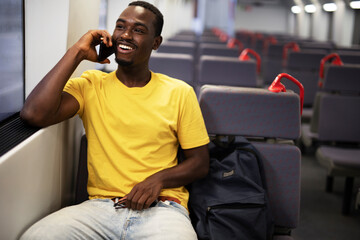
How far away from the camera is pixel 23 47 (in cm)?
208

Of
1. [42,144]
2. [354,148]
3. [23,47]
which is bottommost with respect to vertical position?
[354,148]

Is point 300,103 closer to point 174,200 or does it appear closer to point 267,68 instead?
point 174,200

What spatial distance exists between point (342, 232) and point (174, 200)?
1734mm

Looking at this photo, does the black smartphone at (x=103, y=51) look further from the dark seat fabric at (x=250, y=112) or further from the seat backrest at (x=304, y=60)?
the seat backrest at (x=304, y=60)

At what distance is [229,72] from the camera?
3.85 meters

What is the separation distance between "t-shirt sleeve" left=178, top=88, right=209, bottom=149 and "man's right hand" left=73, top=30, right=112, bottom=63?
409 mm

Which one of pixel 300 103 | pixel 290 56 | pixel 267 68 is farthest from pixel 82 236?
pixel 267 68

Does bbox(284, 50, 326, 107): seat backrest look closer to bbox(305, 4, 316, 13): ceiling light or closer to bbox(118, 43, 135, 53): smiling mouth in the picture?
bbox(118, 43, 135, 53): smiling mouth

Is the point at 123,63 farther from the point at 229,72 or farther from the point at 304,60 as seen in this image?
the point at 304,60

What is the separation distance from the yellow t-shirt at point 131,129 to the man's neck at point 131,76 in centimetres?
4

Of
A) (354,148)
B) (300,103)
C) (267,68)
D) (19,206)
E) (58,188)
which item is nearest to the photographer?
(19,206)

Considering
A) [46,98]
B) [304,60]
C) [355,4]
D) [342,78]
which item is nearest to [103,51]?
[46,98]

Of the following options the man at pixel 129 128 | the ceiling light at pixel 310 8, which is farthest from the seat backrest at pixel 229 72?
the ceiling light at pixel 310 8

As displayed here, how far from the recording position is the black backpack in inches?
69.8
